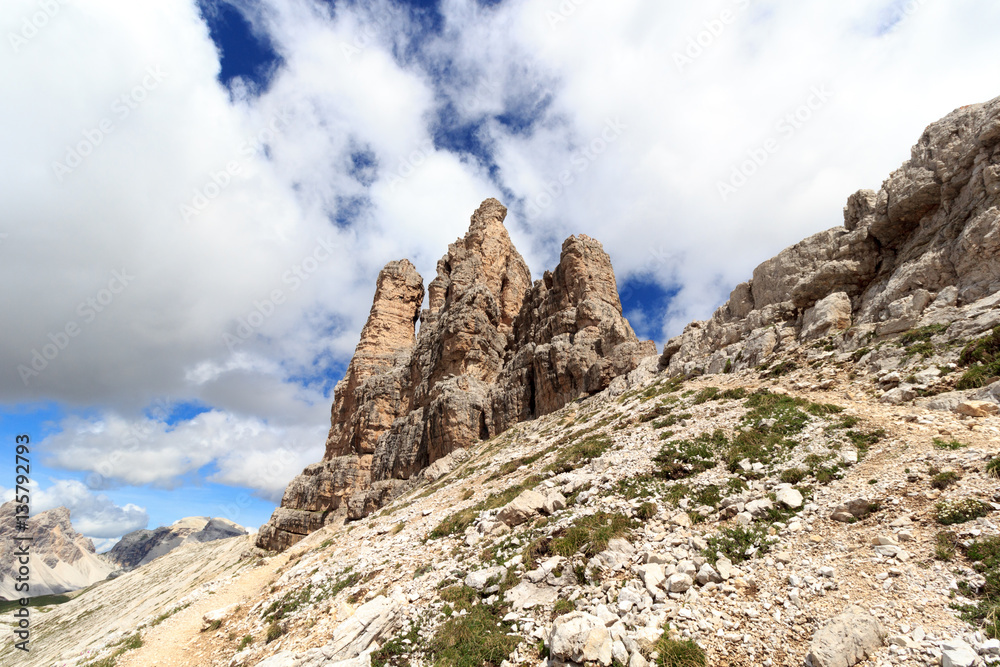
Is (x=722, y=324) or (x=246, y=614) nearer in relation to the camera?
(x=246, y=614)

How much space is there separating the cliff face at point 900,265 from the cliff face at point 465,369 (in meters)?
13.3

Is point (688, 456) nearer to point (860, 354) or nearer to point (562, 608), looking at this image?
Answer: point (562, 608)

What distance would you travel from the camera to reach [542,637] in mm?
9016

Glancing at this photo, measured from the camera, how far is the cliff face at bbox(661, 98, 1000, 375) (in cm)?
1783

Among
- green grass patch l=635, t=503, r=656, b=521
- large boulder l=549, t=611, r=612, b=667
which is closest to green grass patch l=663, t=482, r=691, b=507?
green grass patch l=635, t=503, r=656, b=521

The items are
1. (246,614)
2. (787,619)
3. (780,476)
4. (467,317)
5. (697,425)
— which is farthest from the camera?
(467,317)

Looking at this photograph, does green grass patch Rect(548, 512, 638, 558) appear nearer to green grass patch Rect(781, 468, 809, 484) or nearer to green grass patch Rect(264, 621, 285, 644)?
green grass patch Rect(781, 468, 809, 484)

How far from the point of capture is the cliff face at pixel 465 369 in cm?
4541

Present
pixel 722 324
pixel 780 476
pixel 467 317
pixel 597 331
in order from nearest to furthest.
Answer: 1. pixel 780 476
2. pixel 722 324
3. pixel 597 331
4. pixel 467 317

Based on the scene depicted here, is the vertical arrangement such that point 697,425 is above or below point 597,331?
below

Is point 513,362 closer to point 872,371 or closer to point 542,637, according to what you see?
point 872,371

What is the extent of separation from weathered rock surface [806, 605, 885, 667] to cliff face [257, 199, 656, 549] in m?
32.7

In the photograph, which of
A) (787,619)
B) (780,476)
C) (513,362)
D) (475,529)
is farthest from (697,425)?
(513,362)

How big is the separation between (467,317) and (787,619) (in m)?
50.9
